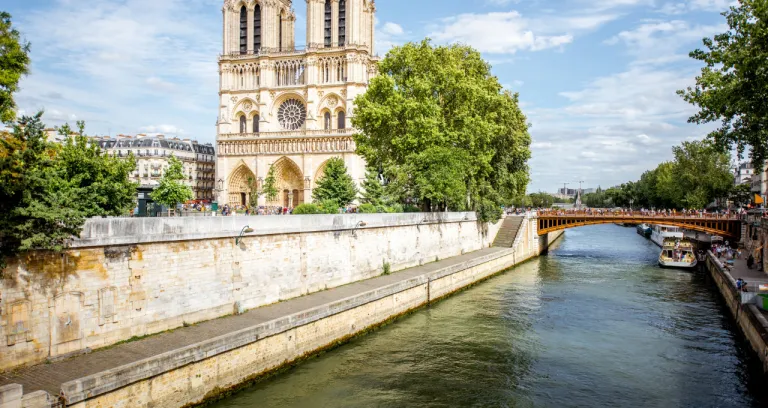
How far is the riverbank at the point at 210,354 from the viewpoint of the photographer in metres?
10.0

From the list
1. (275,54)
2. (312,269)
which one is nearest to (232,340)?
(312,269)

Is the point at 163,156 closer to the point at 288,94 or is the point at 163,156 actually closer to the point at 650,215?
the point at 288,94

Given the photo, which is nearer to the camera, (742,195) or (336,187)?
(336,187)

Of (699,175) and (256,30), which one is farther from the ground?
(256,30)

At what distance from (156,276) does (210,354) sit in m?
2.62

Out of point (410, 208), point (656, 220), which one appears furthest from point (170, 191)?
point (656, 220)

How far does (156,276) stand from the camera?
13.5m

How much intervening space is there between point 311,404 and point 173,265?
15.3 ft

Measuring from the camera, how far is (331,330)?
1631cm

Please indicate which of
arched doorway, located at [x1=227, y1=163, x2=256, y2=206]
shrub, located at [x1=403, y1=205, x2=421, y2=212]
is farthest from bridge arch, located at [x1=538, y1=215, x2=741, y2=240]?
arched doorway, located at [x1=227, y1=163, x2=256, y2=206]

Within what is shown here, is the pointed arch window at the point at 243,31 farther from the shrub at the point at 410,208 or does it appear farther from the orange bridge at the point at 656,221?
the orange bridge at the point at 656,221

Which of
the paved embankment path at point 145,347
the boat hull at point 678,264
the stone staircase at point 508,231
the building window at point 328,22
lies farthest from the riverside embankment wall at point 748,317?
the building window at point 328,22

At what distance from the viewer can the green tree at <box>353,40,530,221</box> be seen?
30.3 metres

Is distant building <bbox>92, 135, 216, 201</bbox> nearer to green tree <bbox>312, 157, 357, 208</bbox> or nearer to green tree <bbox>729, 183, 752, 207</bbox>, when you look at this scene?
green tree <bbox>312, 157, 357, 208</bbox>
